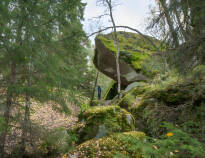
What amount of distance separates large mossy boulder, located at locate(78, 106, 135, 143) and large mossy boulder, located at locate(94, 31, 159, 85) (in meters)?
6.08

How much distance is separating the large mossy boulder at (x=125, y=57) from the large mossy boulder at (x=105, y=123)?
6.08 meters

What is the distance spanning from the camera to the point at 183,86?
3.72 metres

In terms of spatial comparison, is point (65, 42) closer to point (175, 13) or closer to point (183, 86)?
point (175, 13)

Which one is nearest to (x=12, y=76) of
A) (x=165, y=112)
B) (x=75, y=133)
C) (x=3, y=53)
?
(x=3, y=53)

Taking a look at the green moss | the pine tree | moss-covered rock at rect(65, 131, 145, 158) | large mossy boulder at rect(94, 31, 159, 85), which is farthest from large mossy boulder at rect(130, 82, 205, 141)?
the green moss

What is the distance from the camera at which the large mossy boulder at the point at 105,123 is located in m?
3.73

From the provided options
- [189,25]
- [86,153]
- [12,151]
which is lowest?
[12,151]

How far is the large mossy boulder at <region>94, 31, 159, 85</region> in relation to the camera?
993 centimetres

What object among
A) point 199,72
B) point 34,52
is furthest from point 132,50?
point 34,52

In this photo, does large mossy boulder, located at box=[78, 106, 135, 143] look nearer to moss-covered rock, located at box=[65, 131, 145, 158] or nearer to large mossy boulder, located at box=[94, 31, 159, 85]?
moss-covered rock, located at box=[65, 131, 145, 158]

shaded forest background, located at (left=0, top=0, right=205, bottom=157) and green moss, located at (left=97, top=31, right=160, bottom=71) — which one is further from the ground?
green moss, located at (left=97, top=31, right=160, bottom=71)

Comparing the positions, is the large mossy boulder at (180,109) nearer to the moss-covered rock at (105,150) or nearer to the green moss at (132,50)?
the moss-covered rock at (105,150)

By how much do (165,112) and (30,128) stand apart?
3.33 meters

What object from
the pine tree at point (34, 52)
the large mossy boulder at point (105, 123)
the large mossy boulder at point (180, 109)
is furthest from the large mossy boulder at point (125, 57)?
the pine tree at point (34, 52)
